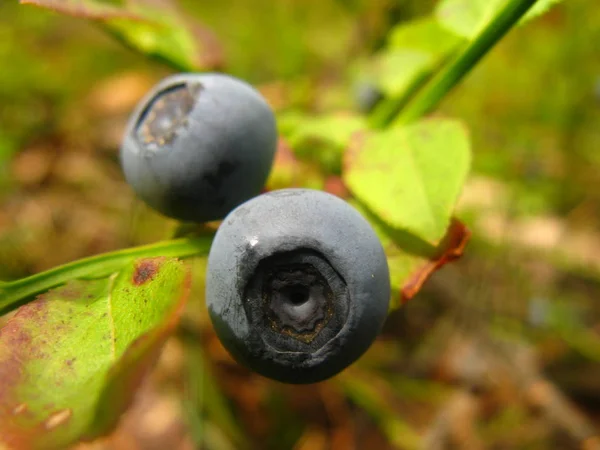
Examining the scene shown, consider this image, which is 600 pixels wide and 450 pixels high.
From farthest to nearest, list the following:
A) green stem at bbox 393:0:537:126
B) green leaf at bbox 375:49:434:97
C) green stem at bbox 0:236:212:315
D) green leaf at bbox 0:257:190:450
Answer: green leaf at bbox 375:49:434:97
green stem at bbox 393:0:537:126
green stem at bbox 0:236:212:315
green leaf at bbox 0:257:190:450

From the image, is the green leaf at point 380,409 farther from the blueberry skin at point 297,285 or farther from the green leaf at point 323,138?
the blueberry skin at point 297,285

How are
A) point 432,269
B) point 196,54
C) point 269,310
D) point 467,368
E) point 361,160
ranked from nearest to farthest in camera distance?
point 269,310, point 432,269, point 361,160, point 196,54, point 467,368

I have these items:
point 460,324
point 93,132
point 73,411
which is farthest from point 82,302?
point 93,132

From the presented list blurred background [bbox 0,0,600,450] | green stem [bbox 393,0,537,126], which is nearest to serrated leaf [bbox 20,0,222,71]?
blurred background [bbox 0,0,600,450]

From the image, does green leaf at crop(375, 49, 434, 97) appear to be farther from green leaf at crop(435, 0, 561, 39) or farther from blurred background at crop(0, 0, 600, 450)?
blurred background at crop(0, 0, 600, 450)

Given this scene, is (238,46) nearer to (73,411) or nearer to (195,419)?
(195,419)

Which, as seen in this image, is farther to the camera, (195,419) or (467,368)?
(467,368)
